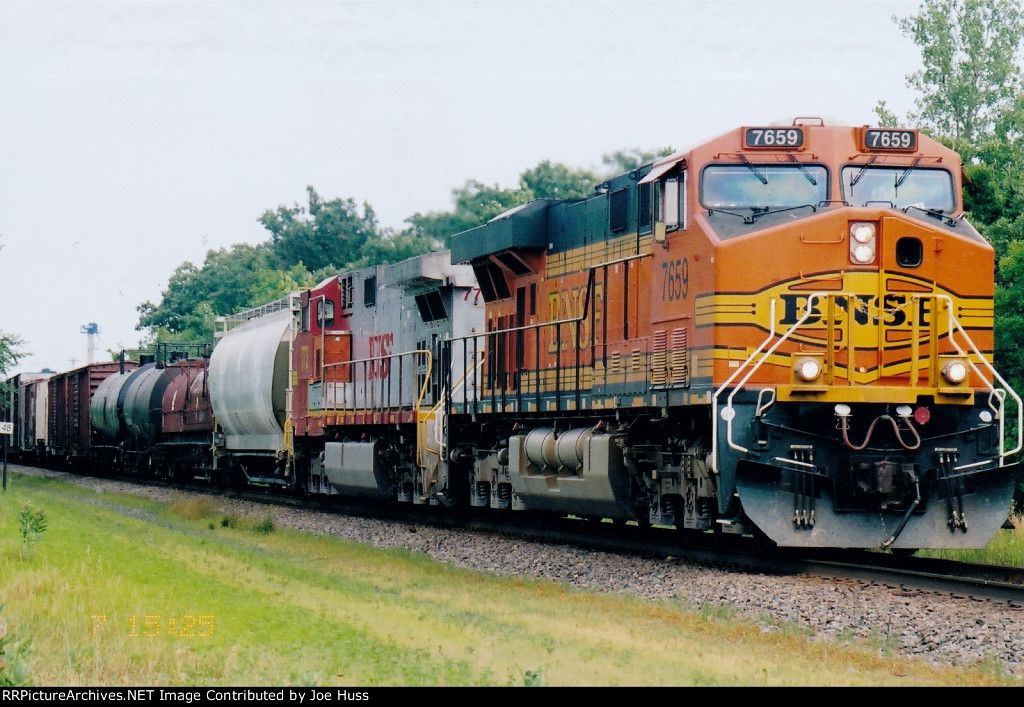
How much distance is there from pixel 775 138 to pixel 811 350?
221cm

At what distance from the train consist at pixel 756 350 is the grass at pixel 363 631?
2.05 meters

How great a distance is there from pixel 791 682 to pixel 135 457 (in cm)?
3479

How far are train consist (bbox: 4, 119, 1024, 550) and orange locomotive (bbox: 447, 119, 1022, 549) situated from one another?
0.02 metres

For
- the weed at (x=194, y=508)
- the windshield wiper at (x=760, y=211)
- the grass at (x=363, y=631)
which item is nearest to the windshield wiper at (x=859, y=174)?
the windshield wiper at (x=760, y=211)

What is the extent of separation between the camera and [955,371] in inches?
495

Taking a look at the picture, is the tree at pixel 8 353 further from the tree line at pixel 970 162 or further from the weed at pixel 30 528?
the weed at pixel 30 528

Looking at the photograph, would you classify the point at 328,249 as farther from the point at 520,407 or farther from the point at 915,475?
the point at 915,475

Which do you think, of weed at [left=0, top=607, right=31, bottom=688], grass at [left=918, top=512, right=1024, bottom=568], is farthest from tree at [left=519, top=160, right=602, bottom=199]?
weed at [left=0, top=607, right=31, bottom=688]

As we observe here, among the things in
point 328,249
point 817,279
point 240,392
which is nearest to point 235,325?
point 240,392

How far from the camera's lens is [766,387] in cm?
1246

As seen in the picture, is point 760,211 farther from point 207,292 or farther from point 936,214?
point 207,292

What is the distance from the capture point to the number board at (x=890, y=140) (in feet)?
43.5

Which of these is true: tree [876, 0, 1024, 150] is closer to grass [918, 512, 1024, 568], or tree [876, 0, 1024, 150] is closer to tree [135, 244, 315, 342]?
grass [918, 512, 1024, 568]

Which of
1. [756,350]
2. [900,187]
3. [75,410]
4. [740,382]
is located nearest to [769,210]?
[900,187]
